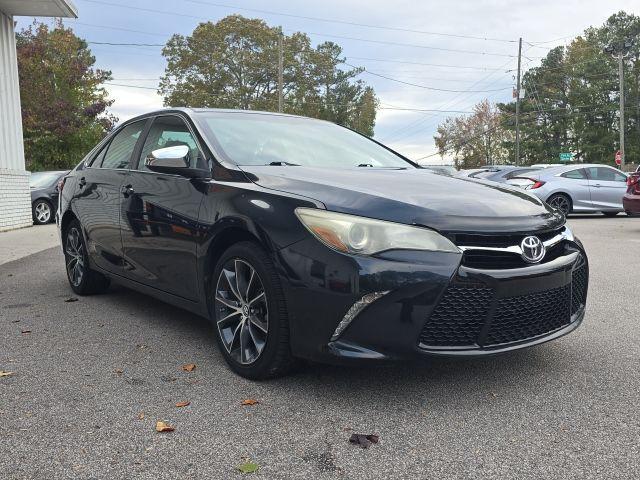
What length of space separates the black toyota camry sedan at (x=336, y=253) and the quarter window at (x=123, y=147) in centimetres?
67

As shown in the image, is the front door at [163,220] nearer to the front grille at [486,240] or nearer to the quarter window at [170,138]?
the quarter window at [170,138]

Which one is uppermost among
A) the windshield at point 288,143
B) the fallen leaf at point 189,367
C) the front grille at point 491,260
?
the windshield at point 288,143

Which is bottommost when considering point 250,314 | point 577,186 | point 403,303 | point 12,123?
point 250,314

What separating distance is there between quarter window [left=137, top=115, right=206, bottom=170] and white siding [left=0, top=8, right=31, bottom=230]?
32.9 feet

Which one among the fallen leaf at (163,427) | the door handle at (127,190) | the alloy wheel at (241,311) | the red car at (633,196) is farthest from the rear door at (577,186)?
the fallen leaf at (163,427)

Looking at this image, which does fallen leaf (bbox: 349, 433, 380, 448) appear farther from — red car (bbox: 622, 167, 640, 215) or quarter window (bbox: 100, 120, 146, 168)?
red car (bbox: 622, 167, 640, 215)

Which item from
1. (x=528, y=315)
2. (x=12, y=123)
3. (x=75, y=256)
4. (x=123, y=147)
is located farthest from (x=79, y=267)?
(x=12, y=123)

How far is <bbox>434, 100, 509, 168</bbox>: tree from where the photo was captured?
73.4 meters

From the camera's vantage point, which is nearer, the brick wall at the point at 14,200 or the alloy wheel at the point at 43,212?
the brick wall at the point at 14,200

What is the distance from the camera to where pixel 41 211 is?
15.2 metres

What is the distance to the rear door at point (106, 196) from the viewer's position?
15.4ft

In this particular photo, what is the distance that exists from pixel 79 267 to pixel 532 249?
4204 mm

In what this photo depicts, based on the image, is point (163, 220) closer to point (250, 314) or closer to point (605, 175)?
point (250, 314)

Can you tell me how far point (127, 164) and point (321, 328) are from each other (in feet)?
8.48
